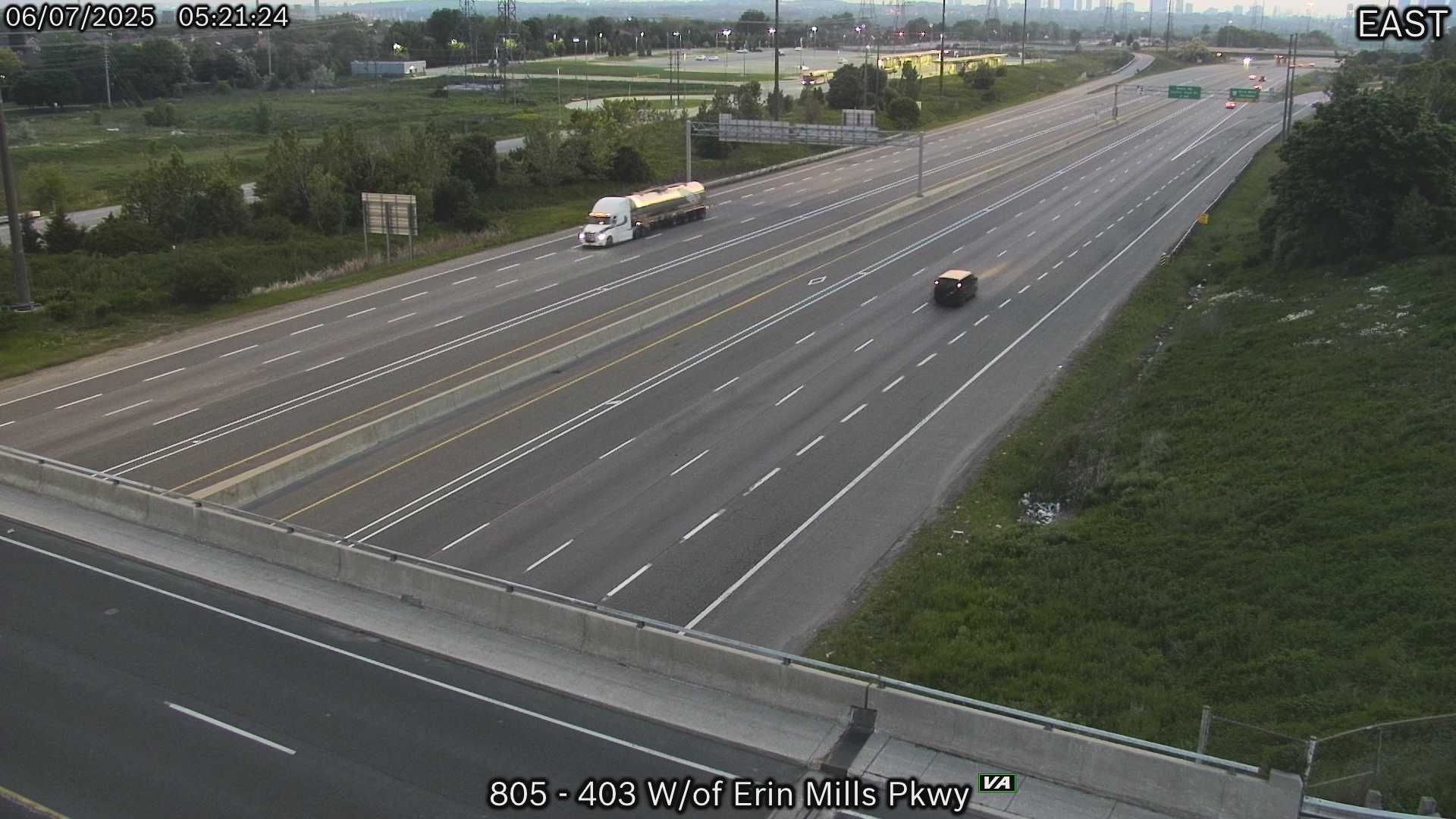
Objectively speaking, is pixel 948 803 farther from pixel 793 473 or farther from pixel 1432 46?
pixel 1432 46

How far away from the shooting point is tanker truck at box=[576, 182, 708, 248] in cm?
6206

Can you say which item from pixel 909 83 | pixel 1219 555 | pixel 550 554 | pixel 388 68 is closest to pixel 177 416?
pixel 550 554

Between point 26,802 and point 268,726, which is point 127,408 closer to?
point 268,726

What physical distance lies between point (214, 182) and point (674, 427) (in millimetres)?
36546

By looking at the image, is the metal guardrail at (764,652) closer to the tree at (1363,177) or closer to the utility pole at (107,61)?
the tree at (1363,177)

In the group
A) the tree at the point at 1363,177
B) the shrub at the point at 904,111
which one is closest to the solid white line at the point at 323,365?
the tree at the point at 1363,177

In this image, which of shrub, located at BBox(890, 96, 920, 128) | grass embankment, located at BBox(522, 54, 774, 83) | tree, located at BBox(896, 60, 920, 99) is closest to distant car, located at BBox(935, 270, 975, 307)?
shrub, located at BBox(890, 96, 920, 128)

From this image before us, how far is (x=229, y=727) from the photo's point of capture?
683 inches

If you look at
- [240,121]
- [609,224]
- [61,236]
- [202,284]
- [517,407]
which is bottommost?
[517,407]

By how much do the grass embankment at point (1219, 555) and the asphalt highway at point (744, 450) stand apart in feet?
6.06

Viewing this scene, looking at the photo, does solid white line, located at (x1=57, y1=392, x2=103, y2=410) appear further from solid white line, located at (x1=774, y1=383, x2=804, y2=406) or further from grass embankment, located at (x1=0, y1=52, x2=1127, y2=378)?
solid white line, located at (x1=774, y1=383, x2=804, y2=406)

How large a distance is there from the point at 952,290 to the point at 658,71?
453 ft

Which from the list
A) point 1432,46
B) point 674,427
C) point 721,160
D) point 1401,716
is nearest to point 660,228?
point 721,160

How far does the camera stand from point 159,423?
34188 mm
